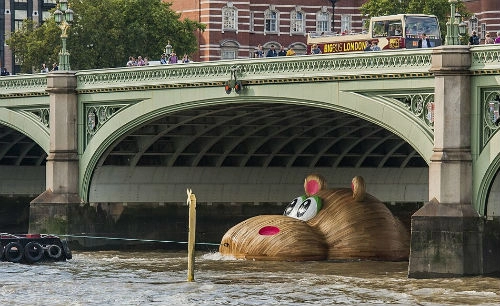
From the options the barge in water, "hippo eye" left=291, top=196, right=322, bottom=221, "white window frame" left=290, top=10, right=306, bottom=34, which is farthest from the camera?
"white window frame" left=290, top=10, right=306, bottom=34

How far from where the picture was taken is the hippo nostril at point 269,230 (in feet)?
204

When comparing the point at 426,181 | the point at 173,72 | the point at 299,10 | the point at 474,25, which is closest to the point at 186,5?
the point at 299,10

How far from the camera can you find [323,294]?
52.8 metres

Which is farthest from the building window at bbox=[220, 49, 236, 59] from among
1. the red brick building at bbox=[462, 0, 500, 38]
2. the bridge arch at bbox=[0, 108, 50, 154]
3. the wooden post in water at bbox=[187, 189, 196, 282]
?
the wooden post in water at bbox=[187, 189, 196, 282]

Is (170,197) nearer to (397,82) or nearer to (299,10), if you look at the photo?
(397,82)

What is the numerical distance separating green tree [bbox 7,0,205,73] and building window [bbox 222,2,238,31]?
5057 mm

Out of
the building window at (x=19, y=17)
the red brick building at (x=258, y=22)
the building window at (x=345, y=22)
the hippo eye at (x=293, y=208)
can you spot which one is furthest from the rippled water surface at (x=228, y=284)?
the building window at (x=19, y=17)

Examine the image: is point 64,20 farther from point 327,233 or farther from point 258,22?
point 258,22

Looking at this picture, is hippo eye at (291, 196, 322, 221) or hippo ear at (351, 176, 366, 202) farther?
hippo eye at (291, 196, 322, 221)

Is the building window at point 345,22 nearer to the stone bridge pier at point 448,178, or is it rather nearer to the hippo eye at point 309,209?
the hippo eye at point 309,209

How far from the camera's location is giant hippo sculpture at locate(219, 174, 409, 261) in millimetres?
62406

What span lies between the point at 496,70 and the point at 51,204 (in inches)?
894

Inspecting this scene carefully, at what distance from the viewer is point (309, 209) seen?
2530 inches

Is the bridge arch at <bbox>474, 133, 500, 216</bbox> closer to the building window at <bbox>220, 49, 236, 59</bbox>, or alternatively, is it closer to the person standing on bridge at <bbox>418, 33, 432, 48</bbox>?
the person standing on bridge at <bbox>418, 33, 432, 48</bbox>
